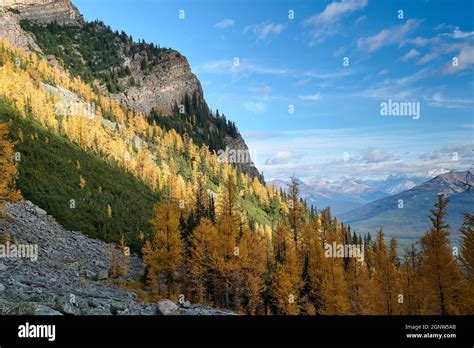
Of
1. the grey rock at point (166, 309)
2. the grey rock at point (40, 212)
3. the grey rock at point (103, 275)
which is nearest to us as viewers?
the grey rock at point (166, 309)

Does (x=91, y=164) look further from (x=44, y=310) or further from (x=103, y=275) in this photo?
(x=44, y=310)

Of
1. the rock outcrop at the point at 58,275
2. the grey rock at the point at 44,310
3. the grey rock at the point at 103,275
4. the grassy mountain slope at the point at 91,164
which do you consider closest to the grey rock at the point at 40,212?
the rock outcrop at the point at 58,275

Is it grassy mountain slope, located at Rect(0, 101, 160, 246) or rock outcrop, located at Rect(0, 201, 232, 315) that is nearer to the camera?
rock outcrop, located at Rect(0, 201, 232, 315)

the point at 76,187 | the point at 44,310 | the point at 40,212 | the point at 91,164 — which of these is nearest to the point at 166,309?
the point at 44,310

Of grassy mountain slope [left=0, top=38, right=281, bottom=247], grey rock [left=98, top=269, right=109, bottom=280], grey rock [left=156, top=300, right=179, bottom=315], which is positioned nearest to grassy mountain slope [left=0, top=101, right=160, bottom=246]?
grassy mountain slope [left=0, top=38, right=281, bottom=247]

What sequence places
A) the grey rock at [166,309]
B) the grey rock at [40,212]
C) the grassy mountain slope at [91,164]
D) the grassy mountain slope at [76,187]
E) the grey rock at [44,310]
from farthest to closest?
the grassy mountain slope at [91,164], the grassy mountain slope at [76,187], the grey rock at [40,212], the grey rock at [166,309], the grey rock at [44,310]

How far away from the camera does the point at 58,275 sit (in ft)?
106

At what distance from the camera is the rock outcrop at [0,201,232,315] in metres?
15.9

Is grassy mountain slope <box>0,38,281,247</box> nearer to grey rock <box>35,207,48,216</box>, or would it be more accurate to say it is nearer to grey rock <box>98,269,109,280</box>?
grey rock <box>35,207,48,216</box>

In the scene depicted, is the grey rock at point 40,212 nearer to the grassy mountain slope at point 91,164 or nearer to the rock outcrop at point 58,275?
the rock outcrop at point 58,275

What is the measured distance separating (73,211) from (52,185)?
765cm

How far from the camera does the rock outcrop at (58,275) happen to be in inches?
628
